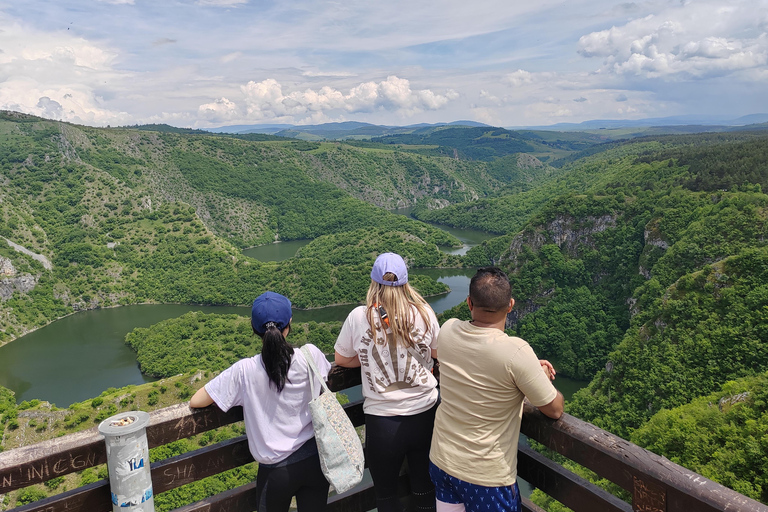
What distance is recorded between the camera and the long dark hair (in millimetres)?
4055

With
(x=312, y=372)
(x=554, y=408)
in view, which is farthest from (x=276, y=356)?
(x=554, y=408)

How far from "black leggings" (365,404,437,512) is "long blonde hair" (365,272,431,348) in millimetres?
687

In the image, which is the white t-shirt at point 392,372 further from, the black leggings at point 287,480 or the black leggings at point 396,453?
the black leggings at point 287,480

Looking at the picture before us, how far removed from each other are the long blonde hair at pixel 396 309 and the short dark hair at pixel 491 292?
29.2 inches

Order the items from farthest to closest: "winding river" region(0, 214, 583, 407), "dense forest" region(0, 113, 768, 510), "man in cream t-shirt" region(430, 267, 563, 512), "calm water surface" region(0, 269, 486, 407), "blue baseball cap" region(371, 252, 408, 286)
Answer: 1. "calm water surface" region(0, 269, 486, 407)
2. "winding river" region(0, 214, 583, 407)
3. "dense forest" region(0, 113, 768, 510)
4. "blue baseball cap" region(371, 252, 408, 286)
5. "man in cream t-shirt" region(430, 267, 563, 512)

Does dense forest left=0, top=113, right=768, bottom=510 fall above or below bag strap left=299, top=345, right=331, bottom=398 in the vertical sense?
below

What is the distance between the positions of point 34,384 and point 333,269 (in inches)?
1882

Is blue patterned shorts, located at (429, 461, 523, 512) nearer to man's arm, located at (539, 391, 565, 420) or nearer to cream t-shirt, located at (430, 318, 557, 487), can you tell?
cream t-shirt, located at (430, 318, 557, 487)

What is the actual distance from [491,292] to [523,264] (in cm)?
8116

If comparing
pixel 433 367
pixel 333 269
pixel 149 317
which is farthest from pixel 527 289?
pixel 433 367

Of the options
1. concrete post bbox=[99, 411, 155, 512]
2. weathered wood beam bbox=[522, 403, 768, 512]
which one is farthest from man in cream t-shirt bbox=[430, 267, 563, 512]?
concrete post bbox=[99, 411, 155, 512]

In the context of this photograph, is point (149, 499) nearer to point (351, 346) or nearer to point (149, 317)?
point (351, 346)

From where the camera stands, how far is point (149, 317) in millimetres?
86750

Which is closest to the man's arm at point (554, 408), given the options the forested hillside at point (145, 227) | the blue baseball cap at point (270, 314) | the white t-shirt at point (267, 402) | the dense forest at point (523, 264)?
the white t-shirt at point (267, 402)
